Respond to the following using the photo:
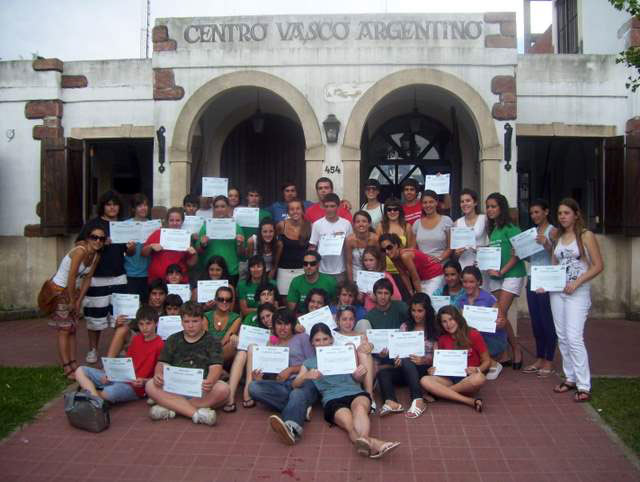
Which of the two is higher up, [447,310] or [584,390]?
[447,310]

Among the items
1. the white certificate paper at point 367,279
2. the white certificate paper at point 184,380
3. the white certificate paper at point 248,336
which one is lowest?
the white certificate paper at point 184,380

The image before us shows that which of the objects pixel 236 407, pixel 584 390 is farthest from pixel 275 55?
pixel 584 390

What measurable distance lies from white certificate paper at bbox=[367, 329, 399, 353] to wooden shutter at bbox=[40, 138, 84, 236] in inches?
251

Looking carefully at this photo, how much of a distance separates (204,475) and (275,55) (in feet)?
20.0

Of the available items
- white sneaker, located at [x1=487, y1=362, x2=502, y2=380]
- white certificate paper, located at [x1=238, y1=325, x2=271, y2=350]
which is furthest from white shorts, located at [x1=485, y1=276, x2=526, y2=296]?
white certificate paper, located at [x1=238, y1=325, x2=271, y2=350]

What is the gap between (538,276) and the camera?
5.53 meters

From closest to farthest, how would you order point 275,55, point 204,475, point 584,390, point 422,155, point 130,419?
point 204,475 < point 130,419 < point 584,390 < point 275,55 < point 422,155

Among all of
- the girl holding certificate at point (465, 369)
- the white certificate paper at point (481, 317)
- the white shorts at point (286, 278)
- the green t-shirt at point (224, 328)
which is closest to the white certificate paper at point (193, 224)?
the white shorts at point (286, 278)

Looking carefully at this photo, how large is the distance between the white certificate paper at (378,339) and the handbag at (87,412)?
7.77ft

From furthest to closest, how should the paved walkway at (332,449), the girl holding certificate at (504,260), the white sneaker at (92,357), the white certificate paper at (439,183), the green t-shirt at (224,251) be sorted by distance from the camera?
the white certificate paper at (439,183) → the green t-shirt at (224,251) → the white sneaker at (92,357) → the girl holding certificate at (504,260) → the paved walkway at (332,449)

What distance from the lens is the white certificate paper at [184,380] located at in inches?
189

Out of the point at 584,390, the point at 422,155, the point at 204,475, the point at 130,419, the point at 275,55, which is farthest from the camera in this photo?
the point at 422,155

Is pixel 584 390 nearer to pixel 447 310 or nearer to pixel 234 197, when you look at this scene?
pixel 447 310

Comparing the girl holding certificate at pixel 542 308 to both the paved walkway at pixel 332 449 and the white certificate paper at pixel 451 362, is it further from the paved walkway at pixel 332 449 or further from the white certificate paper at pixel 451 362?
the white certificate paper at pixel 451 362
